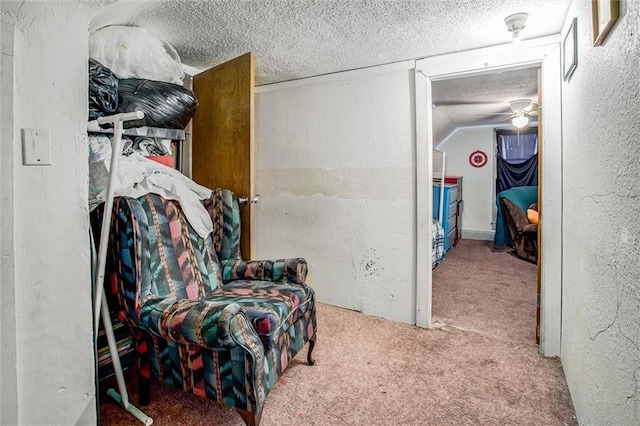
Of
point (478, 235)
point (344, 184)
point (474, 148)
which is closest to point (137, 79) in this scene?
point (344, 184)

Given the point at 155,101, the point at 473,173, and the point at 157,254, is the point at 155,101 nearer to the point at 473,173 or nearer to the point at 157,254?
the point at 157,254

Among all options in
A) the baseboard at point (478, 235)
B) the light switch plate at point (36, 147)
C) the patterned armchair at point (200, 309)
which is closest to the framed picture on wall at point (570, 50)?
the patterned armchair at point (200, 309)

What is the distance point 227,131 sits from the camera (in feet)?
7.84

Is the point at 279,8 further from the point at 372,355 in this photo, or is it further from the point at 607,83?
the point at 372,355

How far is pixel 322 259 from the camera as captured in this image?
3.02 m

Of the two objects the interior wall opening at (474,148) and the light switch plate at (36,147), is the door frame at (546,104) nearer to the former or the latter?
the interior wall opening at (474,148)

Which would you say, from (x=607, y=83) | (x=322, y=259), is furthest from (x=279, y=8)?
(x=322, y=259)

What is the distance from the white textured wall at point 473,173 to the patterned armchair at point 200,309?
534 centimetres

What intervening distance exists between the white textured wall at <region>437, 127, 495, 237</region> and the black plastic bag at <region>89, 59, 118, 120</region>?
230 inches

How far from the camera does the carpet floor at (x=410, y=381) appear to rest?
61.9 inches

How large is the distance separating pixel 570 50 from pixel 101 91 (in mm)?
2270

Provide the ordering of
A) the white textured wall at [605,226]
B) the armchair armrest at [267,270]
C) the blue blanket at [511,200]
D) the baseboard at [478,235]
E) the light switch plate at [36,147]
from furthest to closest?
the baseboard at [478,235] → the blue blanket at [511,200] → the armchair armrest at [267,270] → the light switch plate at [36,147] → the white textured wall at [605,226]

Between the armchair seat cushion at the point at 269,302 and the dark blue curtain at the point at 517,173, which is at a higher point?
the dark blue curtain at the point at 517,173

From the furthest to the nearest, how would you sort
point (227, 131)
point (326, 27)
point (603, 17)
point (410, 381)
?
point (227, 131) → point (326, 27) → point (410, 381) → point (603, 17)
